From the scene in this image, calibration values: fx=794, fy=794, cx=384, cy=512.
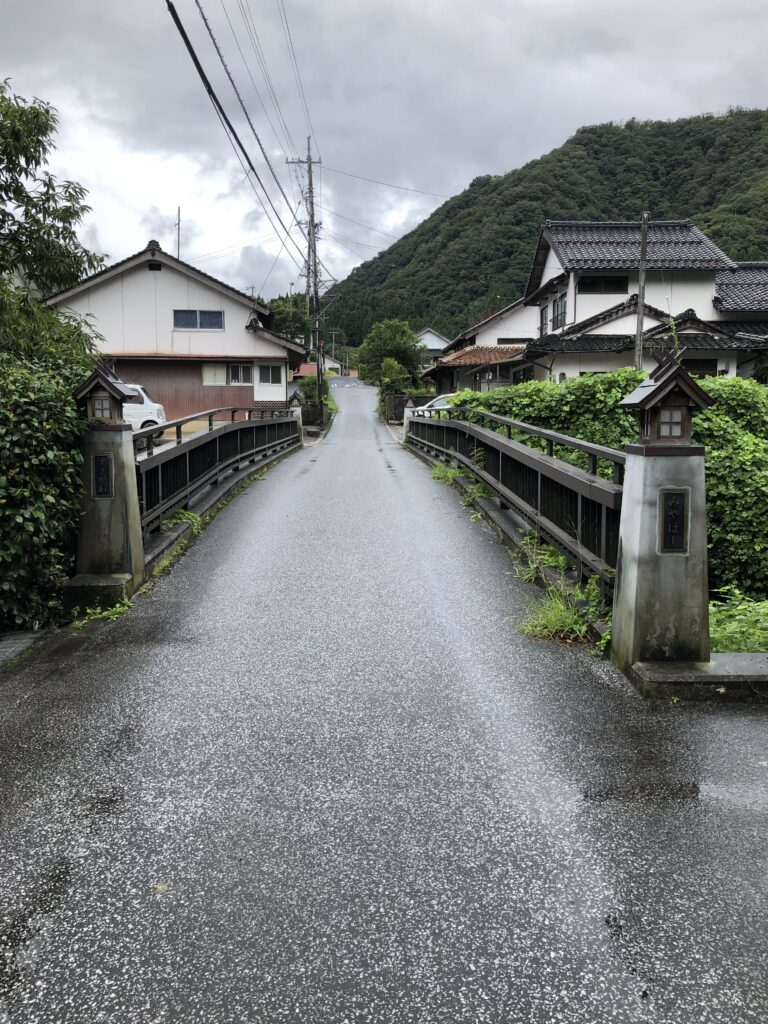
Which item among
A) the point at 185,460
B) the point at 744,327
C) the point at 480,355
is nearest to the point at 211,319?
the point at 480,355

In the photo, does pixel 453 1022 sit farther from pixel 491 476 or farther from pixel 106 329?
pixel 106 329

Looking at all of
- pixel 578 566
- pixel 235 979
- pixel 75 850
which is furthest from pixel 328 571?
pixel 235 979

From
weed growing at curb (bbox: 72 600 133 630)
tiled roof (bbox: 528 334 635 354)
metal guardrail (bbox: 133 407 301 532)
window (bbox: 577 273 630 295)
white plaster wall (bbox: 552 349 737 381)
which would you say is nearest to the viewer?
weed growing at curb (bbox: 72 600 133 630)

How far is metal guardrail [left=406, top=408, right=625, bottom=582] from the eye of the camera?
5.19 metres

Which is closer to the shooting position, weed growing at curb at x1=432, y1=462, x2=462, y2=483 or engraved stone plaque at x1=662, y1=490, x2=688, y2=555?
engraved stone plaque at x1=662, y1=490, x2=688, y2=555

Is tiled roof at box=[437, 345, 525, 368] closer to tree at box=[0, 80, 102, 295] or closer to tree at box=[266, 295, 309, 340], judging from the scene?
tree at box=[266, 295, 309, 340]

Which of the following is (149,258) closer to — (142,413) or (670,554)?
(142,413)

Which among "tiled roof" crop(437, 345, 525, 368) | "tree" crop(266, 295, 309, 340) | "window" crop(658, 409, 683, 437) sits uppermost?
"tree" crop(266, 295, 309, 340)

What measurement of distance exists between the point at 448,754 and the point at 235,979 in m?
1.56

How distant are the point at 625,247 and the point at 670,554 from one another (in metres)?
34.6

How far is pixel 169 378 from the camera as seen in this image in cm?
3544

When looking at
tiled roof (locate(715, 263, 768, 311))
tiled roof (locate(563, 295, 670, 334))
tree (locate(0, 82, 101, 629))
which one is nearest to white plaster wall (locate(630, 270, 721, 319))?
tiled roof (locate(715, 263, 768, 311))

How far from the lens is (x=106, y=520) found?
234 inches

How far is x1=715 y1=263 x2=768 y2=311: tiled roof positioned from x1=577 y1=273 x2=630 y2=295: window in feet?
13.9
